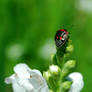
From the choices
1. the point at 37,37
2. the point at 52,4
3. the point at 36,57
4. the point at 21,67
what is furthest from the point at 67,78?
the point at 52,4

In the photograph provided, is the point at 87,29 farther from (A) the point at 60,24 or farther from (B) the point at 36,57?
(B) the point at 36,57

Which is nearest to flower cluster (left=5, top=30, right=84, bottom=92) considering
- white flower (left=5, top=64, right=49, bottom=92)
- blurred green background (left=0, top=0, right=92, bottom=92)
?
white flower (left=5, top=64, right=49, bottom=92)

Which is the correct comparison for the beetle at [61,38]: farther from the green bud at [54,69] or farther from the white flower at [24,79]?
the white flower at [24,79]

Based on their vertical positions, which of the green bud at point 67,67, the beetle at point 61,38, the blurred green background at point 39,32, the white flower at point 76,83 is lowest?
the white flower at point 76,83

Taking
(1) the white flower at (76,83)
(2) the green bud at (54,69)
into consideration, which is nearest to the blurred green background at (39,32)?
(1) the white flower at (76,83)

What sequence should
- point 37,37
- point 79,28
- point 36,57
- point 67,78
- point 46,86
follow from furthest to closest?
1. point 79,28
2. point 37,37
3. point 36,57
4. point 67,78
5. point 46,86

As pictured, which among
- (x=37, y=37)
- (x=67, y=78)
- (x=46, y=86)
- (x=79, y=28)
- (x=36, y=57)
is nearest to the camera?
(x=46, y=86)

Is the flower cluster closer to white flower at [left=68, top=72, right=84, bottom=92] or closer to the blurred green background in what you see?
white flower at [left=68, top=72, right=84, bottom=92]
